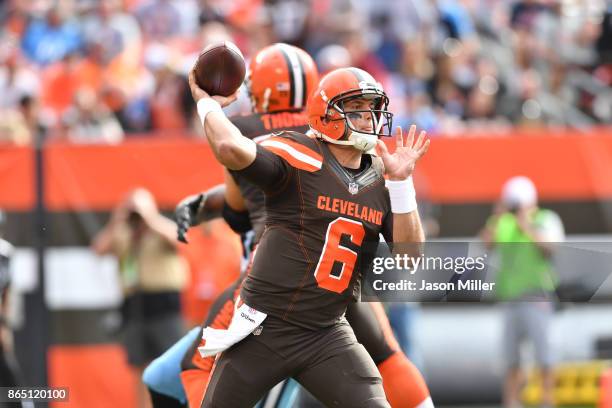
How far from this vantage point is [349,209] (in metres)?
4.76

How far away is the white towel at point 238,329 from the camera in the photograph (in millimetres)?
4746

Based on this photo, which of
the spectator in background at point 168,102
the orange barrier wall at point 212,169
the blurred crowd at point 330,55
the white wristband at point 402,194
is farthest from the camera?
the blurred crowd at point 330,55

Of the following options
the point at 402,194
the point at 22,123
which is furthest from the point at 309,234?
the point at 22,123

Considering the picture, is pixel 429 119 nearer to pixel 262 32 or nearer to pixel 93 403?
pixel 262 32

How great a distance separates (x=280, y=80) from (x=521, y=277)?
13.9 feet

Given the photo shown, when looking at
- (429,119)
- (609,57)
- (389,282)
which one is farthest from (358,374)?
(609,57)

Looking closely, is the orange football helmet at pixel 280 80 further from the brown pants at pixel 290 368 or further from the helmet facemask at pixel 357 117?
the brown pants at pixel 290 368

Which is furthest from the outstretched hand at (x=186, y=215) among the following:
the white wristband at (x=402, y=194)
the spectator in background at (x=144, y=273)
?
the spectator in background at (x=144, y=273)

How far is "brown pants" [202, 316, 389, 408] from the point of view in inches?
185

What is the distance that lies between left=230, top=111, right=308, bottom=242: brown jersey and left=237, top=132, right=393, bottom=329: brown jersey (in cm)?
83

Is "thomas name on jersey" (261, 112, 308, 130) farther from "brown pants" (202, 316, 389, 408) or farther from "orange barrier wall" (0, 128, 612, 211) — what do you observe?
"orange barrier wall" (0, 128, 612, 211)

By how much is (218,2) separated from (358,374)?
8.97 metres

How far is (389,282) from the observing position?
16.4 feet

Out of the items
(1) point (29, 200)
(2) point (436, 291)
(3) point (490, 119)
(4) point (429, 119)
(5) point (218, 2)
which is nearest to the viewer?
(2) point (436, 291)
